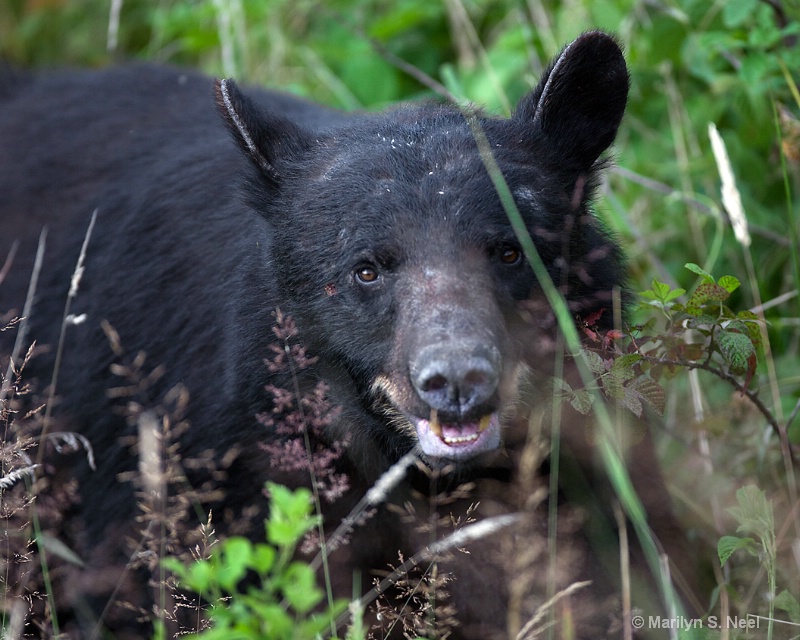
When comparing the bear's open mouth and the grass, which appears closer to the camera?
the bear's open mouth

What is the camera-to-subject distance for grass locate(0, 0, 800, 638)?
4.18 m

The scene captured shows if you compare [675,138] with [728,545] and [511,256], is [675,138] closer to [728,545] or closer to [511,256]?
[511,256]

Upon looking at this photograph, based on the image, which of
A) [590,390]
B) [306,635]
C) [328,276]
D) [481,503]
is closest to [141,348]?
[328,276]

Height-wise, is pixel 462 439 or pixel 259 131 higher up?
pixel 259 131

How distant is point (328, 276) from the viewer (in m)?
3.56

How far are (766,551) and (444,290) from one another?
116cm

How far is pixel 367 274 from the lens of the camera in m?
3.47

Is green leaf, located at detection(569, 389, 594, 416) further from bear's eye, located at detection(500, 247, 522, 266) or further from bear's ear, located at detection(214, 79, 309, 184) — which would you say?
bear's ear, located at detection(214, 79, 309, 184)

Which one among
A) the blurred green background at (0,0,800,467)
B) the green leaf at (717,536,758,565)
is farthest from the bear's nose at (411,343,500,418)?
the blurred green background at (0,0,800,467)

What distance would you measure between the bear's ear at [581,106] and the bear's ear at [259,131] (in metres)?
0.76

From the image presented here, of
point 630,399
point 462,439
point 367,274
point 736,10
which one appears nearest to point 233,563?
point 462,439

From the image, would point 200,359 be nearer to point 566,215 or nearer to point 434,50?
point 566,215

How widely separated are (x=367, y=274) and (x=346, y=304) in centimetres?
12

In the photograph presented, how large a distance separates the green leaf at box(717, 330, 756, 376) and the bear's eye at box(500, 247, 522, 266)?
0.67 m
